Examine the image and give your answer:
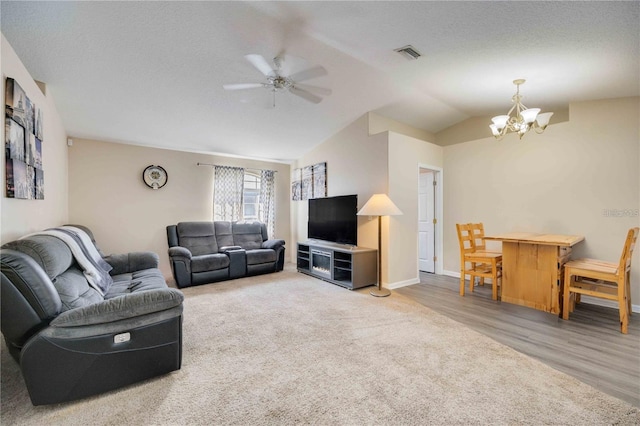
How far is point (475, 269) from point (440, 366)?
2.25 meters

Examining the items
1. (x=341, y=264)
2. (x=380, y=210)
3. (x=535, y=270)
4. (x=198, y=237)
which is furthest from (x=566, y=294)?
(x=198, y=237)

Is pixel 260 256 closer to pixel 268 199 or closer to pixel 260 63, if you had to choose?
pixel 268 199

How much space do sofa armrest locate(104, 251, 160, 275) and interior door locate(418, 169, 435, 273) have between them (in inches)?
173

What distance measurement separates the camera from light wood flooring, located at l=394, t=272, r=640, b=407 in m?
1.92

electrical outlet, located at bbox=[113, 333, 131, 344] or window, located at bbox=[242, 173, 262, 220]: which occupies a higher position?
window, located at bbox=[242, 173, 262, 220]

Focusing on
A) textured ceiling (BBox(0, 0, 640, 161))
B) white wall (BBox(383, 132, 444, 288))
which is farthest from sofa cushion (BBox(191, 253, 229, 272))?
white wall (BBox(383, 132, 444, 288))

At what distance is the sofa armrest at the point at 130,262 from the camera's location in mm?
3325

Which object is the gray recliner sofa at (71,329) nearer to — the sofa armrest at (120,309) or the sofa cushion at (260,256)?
the sofa armrest at (120,309)

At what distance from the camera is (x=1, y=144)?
1.88m

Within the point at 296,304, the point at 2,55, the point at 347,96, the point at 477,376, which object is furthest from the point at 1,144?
the point at 477,376

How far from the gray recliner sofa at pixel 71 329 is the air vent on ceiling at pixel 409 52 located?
3014mm

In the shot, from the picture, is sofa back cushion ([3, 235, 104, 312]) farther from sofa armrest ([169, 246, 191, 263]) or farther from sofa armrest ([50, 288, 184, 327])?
sofa armrest ([169, 246, 191, 263])

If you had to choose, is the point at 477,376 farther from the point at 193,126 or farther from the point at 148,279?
the point at 193,126

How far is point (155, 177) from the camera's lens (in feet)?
15.6
